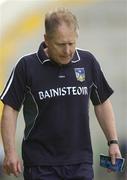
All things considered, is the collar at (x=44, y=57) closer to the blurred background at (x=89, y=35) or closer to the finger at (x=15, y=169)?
the finger at (x=15, y=169)

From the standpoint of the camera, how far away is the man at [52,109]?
416 centimetres

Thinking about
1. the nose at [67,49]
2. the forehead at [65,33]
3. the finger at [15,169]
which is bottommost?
the finger at [15,169]

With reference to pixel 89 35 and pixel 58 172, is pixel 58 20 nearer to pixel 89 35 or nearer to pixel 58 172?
pixel 58 172

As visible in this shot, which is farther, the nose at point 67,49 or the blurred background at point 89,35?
the blurred background at point 89,35

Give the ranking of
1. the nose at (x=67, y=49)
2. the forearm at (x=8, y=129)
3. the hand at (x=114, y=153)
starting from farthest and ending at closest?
the hand at (x=114, y=153), the forearm at (x=8, y=129), the nose at (x=67, y=49)

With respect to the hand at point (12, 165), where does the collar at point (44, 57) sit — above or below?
above

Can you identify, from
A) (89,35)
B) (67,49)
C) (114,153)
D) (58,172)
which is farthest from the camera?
(89,35)

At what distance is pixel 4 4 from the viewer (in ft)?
22.3

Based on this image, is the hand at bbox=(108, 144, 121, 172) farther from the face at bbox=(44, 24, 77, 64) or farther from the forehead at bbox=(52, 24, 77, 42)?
the forehead at bbox=(52, 24, 77, 42)

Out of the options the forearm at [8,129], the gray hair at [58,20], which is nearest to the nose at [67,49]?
the gray hair at [58,20]

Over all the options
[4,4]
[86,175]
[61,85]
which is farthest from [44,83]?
[4,4]

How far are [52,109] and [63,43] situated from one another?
398 mm

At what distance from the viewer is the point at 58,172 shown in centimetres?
420

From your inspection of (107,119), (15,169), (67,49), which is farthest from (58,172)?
(67,49)
